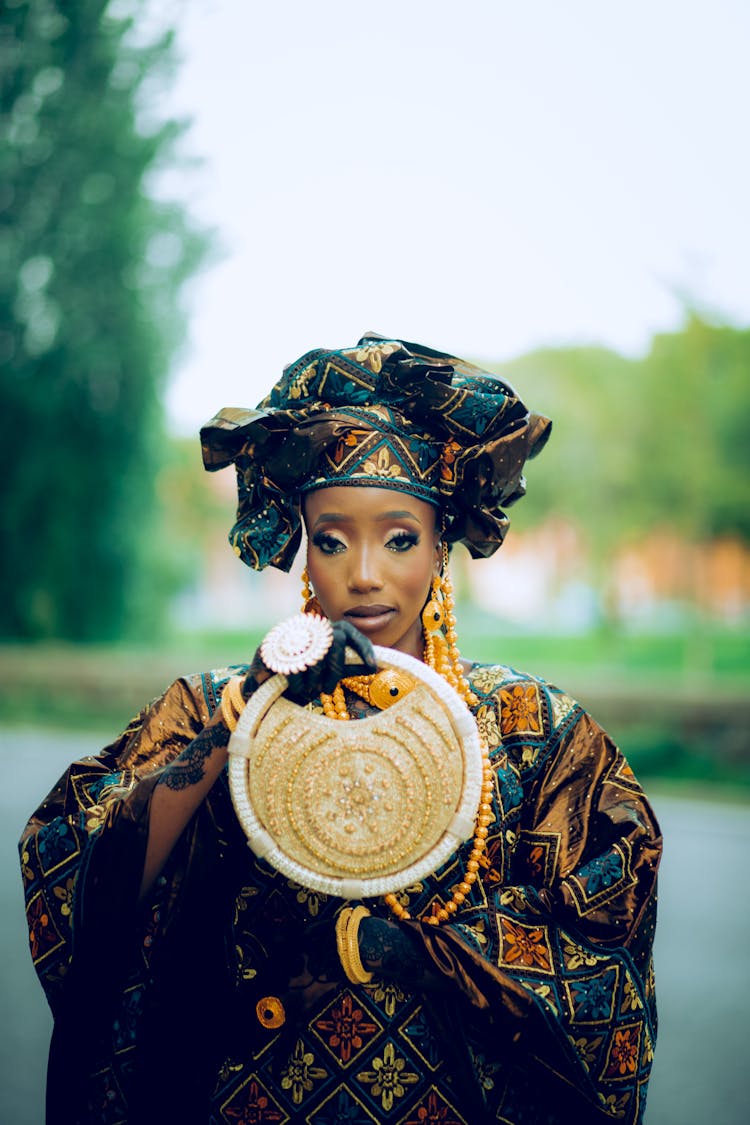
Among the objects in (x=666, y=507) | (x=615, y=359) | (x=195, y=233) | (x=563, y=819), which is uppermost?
(x=195, y=233)

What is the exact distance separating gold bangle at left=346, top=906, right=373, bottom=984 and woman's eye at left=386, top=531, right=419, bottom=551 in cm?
64

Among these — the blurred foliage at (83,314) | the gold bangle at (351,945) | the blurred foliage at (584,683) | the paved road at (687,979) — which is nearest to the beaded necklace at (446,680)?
the gold bangle at (351,945)

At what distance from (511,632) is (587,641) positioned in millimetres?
1099

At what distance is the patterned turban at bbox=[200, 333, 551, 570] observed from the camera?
188cm

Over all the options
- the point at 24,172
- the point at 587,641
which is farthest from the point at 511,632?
the point at 24,172

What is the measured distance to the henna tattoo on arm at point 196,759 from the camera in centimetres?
164

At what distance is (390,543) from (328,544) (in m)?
0.11

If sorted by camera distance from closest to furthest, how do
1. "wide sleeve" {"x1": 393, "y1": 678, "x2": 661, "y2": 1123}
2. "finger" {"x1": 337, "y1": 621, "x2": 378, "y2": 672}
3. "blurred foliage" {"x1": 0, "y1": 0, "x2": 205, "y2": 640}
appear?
"finger" {"x1": 337, "y1": 621, "x2": 378, "y2": 672}, "wide sleeve" {"x1": 393, "y1": 678, "x2": 661, "y2": 1123}, "blurred foliage" {"x1": 0, "y1": 0, "x2": 205, "y2": 640}

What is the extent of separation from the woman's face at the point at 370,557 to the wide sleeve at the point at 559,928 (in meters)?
0.28

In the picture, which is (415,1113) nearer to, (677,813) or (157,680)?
(677,813)

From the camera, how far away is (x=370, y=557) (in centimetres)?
182

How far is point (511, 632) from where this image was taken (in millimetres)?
14930

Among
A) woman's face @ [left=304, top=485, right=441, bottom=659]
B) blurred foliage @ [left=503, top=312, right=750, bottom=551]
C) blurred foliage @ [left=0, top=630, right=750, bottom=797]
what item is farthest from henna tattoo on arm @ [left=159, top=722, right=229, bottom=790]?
blurred foliage @ [left=503, top=312, right=750, bottom=551]

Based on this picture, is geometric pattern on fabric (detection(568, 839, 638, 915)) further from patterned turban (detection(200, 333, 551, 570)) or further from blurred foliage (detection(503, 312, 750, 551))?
blurred foliage (detection(503, 312, 750, 551))
